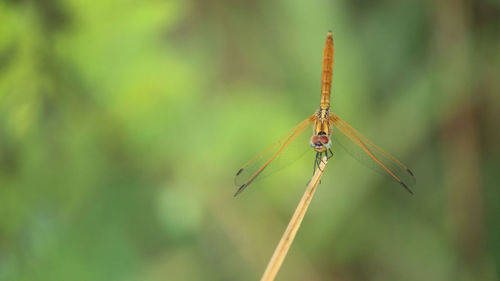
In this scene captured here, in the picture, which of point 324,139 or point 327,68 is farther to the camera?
point 327,68

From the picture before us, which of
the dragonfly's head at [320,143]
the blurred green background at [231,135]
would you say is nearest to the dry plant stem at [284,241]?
the dragonfly's head at [320,143]

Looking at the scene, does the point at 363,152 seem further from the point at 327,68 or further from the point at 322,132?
the point at 327,68

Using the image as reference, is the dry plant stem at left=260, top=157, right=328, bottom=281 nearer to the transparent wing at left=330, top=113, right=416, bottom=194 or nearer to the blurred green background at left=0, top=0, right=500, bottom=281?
the transparent wing at left=330, top=113, right=416, bottom=194

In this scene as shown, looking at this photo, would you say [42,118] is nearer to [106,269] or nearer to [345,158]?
[106,269]

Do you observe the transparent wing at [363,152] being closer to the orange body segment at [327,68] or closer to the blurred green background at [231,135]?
the orange body segment at [327,68]

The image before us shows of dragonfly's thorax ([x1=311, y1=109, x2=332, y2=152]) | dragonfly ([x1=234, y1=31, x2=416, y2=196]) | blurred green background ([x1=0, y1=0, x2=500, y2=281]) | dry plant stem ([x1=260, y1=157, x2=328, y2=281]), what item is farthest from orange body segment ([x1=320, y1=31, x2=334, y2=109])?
dry plant stem ([x1=260, y1=157, x2=328, y2=281])

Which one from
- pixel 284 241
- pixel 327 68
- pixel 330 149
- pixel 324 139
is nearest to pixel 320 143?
pixel 324 139

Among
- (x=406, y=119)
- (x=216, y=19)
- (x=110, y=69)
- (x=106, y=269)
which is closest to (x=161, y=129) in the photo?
(x=110, y=69)
